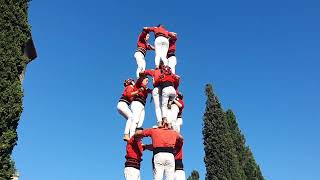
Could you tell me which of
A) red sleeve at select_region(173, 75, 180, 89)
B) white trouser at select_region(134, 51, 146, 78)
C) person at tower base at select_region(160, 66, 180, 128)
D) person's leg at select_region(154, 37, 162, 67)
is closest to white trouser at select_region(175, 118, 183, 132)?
person at tower base at select_region(160, 66, 180, 128)

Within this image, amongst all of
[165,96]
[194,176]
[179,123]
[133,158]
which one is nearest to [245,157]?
[194,176]

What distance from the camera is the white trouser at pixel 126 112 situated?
10813 mm

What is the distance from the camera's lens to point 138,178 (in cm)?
991

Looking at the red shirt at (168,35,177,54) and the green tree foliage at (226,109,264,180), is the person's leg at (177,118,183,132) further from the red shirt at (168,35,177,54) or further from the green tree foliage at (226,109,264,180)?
the green tree foliage at (226,109,264,180)

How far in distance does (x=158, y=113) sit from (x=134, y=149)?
1.17 metres

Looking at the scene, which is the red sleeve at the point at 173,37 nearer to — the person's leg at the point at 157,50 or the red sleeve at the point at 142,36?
the person's leg at the point at 157,50

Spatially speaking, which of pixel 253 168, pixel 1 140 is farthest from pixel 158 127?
pixel 253 168

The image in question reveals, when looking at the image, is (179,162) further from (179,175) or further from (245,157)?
(245,157)

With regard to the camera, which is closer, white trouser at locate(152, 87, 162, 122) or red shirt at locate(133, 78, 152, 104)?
white trouser at locate(152, 87, 162, 122)

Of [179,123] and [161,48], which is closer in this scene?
[179,123]

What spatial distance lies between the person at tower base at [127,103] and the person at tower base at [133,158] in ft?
2.06

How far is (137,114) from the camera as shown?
10773 millimetres

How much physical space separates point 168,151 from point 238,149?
24.8 meters

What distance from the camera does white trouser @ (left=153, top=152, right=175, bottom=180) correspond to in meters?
9.23
